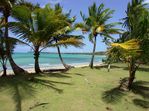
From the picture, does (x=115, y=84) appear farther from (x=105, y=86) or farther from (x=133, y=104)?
(x=133, y=104)

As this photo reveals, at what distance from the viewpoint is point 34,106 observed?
27.3ft

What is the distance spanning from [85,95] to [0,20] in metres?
7.28

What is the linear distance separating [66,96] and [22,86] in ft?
5.81

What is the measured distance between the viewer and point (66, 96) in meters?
9.49

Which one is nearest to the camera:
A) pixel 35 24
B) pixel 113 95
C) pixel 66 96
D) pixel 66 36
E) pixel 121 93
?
pixel 66 96

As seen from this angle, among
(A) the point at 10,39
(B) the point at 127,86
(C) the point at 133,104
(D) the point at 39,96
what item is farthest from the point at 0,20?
(C) the point at 133,104

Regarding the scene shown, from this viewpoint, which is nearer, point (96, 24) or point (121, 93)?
point (121, 93)

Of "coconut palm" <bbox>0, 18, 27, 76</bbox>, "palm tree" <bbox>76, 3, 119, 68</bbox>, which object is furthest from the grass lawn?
"palm tree" <bbox>76, 3, 119, 68</bbox>

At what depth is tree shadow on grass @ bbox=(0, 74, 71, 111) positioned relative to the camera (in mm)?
8969

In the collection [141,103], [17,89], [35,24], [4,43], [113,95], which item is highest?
[35,24]

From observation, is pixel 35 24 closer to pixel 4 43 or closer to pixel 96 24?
pixel 4 43

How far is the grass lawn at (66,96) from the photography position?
8.51m

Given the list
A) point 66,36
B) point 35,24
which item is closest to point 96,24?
point 66,36

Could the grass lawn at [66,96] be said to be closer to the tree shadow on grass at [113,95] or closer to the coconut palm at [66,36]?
the tree shadow on grass at [113,95]
